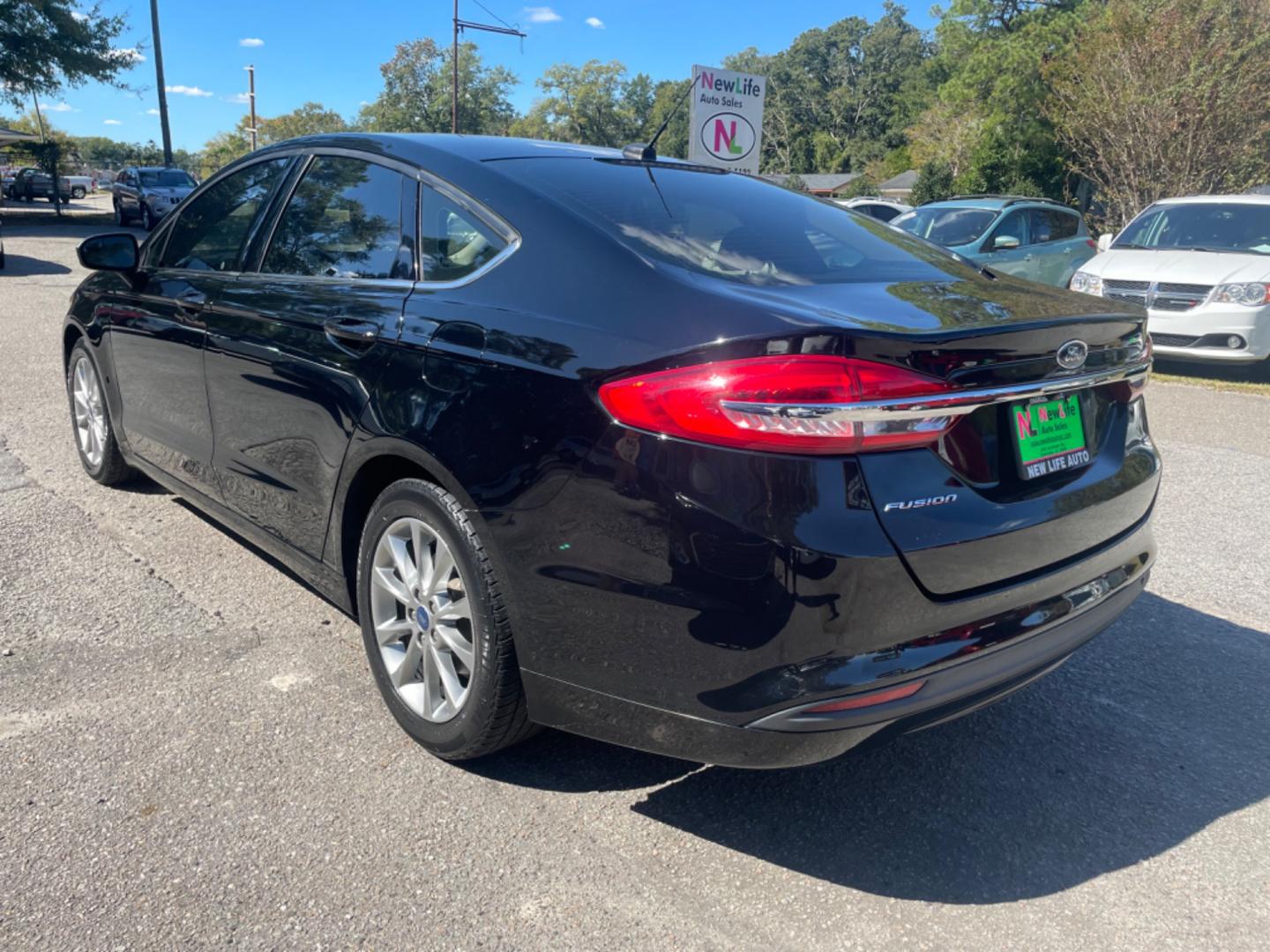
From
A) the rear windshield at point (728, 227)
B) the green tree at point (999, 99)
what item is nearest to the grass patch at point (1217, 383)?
the rear windshield at point (728, 227)

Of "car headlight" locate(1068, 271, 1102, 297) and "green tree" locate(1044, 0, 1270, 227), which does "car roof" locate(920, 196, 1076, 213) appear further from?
"green tree" locate(1044, 0, 1270, 227)

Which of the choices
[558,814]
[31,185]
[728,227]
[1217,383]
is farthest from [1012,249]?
[31,185]

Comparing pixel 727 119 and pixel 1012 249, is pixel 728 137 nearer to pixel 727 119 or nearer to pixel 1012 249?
pixel 727 119

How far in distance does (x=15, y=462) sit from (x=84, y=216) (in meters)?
30.1

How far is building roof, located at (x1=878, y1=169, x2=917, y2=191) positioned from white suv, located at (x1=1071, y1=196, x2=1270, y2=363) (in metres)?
53.9

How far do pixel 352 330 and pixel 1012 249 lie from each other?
1090 centimetres

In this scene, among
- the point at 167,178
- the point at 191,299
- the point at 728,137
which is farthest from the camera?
the point at 167,178

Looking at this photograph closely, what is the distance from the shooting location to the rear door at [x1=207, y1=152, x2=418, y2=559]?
284 centimetres

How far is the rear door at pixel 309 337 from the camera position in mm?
2842

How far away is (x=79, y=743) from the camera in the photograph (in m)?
2.77

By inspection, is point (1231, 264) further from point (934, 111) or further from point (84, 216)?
point (934, 111)

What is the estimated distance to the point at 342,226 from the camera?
125 inches

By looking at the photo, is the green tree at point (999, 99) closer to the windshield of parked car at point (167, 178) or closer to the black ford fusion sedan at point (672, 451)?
the windshield of parked car at point (167, 178)

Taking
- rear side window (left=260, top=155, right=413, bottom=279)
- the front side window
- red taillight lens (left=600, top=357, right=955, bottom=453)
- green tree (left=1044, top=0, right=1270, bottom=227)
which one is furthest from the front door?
green tree (left=1044, top=0, right=1270, bottom=227)
